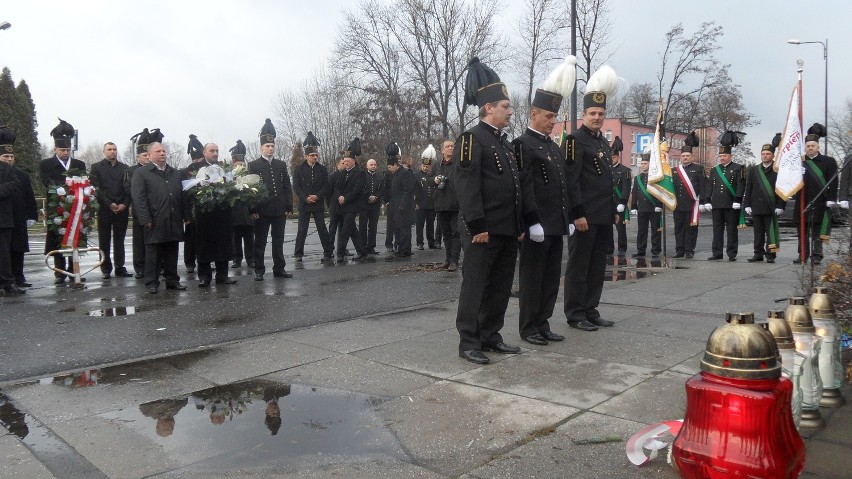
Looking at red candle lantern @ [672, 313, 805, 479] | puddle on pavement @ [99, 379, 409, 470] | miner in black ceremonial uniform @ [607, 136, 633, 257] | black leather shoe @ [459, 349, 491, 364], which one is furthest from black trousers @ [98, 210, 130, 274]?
red candle lantern @ [672, 313, 805, 479]

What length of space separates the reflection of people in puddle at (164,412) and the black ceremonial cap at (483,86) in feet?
10.3

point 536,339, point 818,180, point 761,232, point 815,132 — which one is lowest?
point 536,339

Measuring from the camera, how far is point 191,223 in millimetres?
10625

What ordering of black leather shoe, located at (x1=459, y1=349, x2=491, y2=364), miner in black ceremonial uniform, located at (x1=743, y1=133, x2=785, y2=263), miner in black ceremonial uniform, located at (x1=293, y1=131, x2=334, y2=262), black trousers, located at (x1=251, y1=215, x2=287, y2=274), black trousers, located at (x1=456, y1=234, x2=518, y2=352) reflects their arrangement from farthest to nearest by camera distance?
miner in black ceremonial uniform, located at (x1=293, y1=131, x2=334, y2=262) → miner in black ceremonial uniform, located at (x1=743, y1=133, x2=785, y2=263) → black trousers, located at (x1=251, y1=215, x2=287, y2=274) → black trousers, located at (x1=456, y1=234, x2=518, y2=352) → black leather shoe, located at (x1=459, y1=349, x2=491, y2=364)

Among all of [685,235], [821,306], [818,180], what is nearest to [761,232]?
[818,180]

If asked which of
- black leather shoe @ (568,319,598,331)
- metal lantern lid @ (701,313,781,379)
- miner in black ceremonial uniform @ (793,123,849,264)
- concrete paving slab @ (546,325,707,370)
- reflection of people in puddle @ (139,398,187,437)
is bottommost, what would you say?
reflection of people in puddle @ (139,398,187,437)

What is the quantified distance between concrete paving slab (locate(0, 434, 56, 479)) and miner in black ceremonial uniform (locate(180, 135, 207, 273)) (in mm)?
6638

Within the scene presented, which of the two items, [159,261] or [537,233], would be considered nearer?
[537,233]

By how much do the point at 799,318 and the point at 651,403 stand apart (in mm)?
984

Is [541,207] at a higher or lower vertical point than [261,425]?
higher

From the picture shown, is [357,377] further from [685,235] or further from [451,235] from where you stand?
[685,235]

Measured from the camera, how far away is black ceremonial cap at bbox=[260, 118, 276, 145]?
11884 millimetres

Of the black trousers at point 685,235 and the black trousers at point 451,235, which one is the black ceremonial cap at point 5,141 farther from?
the black trousers at point 685,235

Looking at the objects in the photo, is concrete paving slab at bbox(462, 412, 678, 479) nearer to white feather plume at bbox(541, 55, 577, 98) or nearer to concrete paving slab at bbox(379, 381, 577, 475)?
concrete paving slab at bbox(379, 381, 577, 475)
